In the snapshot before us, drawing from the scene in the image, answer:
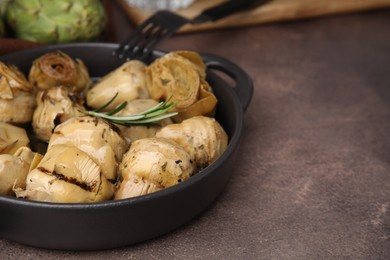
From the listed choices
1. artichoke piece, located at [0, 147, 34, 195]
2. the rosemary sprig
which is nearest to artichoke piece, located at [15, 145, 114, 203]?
artichoke piece, located at [0, 147, 34, 195]

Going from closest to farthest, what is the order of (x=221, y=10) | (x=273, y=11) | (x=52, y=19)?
(x=52, y=19)
(x=221, y=10)
(x=273, y=11)

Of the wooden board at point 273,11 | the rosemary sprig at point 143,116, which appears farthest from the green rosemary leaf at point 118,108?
the wooden board at point 273,11

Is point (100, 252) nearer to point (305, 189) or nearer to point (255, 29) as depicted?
point (305, 189)

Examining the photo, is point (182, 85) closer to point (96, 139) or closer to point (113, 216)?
point (96, 139)

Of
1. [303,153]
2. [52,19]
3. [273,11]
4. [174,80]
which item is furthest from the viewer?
[273,11]

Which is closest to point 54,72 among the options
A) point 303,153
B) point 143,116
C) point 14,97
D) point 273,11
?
point 14,97

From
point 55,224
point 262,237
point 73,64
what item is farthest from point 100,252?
point 73,64

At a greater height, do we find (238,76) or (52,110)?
(52,110)
